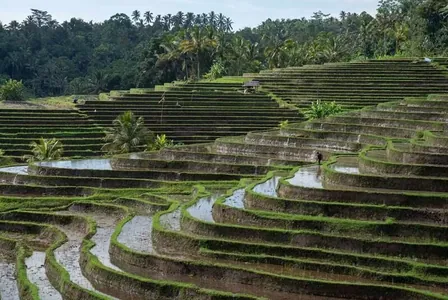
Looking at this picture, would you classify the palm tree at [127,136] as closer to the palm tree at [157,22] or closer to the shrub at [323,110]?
the shrub at [323,110]

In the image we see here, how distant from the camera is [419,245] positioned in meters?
14.2

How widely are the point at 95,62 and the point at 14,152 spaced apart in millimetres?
49688

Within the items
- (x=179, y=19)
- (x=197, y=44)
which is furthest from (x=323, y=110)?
(x=179, y=19)

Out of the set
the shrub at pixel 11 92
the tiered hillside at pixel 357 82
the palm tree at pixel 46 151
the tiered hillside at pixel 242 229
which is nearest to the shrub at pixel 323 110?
the tiered hillside at pixel 357 82

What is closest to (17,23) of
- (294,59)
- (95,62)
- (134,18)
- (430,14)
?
(95,62)

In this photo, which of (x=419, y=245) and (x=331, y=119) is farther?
(x=331, y=119)

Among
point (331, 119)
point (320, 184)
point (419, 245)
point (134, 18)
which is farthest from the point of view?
point (134, 18)

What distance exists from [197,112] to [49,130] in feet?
25.3

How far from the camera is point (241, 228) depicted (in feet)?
51.8

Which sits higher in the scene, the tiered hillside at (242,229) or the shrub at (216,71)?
the shrub at (216,71)

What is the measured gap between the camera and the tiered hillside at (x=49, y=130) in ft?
112

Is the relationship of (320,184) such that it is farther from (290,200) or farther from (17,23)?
(17,23)

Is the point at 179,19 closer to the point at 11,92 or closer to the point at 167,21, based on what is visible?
the point at 167,21

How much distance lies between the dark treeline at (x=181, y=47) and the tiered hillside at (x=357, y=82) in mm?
4360
